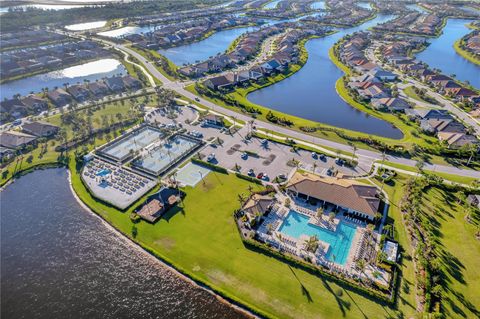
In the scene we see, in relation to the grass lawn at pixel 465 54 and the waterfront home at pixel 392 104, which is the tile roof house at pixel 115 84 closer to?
the waterfront home at pixel 392 104

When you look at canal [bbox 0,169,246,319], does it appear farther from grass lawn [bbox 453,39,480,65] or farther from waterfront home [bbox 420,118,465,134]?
grass lawn [bbox 453,39,480,65]

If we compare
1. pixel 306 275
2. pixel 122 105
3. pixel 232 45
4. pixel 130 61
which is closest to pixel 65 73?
pixel 130 61

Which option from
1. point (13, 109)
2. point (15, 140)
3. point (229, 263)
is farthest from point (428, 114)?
point (13, 109)

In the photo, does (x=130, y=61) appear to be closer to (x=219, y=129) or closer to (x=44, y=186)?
(x=219, y=129)

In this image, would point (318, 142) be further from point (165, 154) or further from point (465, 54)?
point (465, 54)

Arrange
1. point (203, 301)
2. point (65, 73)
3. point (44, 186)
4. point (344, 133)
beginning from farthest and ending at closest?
point (65, 73)
point (344, 133)
point (44, 186)
point (203, 301)

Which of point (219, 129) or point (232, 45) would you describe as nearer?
point (219, 129)

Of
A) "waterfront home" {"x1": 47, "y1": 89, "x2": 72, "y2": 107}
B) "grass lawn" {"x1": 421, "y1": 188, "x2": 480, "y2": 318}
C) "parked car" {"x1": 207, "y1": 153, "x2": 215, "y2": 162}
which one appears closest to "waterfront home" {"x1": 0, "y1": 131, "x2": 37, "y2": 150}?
"waterfront home" {"x1": 47, "y1": 89, "x2": 72, "y2": 107}
